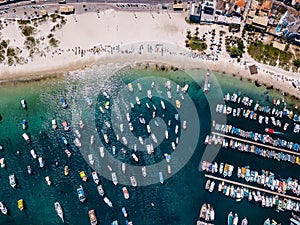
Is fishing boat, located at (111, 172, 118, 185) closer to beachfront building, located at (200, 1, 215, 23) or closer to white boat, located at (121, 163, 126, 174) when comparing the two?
white boat, located at (121, 163, 126, 174)

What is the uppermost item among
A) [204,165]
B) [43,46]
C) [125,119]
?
[43,46]

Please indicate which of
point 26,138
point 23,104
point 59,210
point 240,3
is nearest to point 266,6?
point 240,3

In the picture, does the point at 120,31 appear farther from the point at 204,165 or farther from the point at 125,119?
the point at 204,165

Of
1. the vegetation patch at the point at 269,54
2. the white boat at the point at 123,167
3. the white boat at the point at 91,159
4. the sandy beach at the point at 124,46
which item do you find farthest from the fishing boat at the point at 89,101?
the vegetation patch at the point at 269,54

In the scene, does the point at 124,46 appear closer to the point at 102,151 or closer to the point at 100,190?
the point at 102,151


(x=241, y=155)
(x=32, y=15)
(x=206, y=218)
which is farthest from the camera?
(x=32, y=15)

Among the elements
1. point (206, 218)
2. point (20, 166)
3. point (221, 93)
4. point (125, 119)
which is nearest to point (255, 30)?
point (221, 93)

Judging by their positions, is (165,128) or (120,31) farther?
(120,31)
